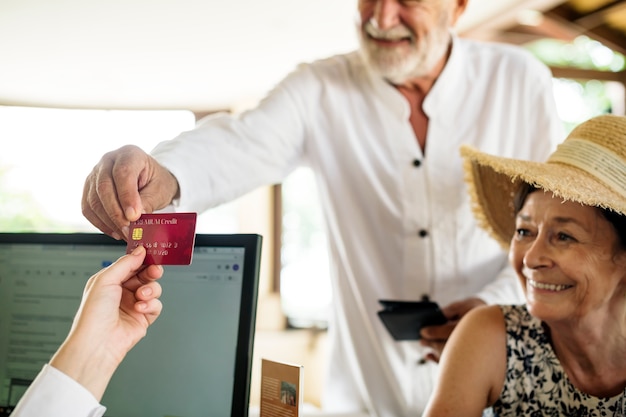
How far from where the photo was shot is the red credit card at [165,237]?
903 millimetres

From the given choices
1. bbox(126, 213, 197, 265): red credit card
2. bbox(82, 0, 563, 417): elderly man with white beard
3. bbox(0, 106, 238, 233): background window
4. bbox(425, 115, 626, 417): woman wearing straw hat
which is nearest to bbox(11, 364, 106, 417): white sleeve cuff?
bbox(126, 213, 197, 265): red credit card

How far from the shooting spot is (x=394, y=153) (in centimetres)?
185

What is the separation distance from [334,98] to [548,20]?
3.84 m

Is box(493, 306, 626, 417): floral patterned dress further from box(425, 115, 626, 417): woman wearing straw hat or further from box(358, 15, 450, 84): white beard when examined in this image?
box(358, 15, 450, 84): white beard

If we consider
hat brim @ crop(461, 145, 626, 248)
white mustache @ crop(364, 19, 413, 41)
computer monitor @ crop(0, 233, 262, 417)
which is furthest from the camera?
white mustache @ crop(364, 19, 413, 41)

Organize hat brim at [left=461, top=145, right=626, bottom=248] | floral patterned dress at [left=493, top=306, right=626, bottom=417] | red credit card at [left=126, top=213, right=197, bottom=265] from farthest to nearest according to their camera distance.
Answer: floral patterned dress at [left=493, top=306, right=626, bottom=417] < hat brim at [left=461, top=145, right=626, bottom=248] < red credit card at [left=126, top=213, right=197, bottom=265]

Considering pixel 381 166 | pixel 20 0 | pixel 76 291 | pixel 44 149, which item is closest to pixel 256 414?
pixel 76 291

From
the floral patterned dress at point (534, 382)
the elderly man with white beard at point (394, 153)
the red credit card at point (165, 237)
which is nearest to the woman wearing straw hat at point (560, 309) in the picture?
the floral patterned dress at point (534, 382)

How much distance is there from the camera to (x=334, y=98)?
1903mm

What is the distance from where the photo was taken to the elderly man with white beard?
69.1 inches

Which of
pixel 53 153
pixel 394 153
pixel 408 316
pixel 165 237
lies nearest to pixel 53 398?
pixel 165 237

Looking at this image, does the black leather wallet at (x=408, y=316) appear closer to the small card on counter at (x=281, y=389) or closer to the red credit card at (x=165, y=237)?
the small card on counter at (x=281, y=389)

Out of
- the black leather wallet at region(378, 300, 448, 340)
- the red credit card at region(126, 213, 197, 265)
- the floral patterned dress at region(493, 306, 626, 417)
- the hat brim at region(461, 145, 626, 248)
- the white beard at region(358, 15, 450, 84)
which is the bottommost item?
the floral patterned dress at region(493, 306, 626, 417)

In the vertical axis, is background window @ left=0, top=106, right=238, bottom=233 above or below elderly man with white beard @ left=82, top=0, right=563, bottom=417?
above
